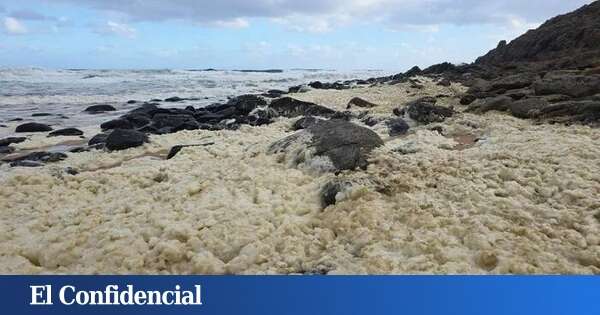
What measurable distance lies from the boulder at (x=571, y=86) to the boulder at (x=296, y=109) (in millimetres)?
5567

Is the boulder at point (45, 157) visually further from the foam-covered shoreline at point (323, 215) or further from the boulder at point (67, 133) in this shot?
the boulder at point (67, 133)

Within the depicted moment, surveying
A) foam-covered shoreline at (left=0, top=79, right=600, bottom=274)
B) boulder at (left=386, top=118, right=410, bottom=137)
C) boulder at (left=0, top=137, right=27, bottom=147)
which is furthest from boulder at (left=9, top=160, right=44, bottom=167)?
boulder at (left=386, top=118, right=410, bottom=137)

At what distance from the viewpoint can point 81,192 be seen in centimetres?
722

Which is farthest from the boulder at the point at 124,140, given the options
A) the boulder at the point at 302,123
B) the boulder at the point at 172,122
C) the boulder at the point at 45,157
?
the boulder at the point at 302,123

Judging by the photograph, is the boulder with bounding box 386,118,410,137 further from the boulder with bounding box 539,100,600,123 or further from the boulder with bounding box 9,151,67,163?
the boulder with bounding box 9,151,67,163

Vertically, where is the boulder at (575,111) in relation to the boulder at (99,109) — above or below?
above

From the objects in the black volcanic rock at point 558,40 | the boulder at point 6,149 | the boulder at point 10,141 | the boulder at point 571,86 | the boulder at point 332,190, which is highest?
the black volcanic rock at point 558,40

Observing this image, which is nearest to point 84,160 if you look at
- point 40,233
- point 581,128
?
point 40,233

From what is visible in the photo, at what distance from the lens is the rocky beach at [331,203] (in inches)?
184

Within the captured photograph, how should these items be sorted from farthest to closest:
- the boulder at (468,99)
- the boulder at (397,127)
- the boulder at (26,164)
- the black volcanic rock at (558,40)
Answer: the black volcanic rock at (558,40)
the boulder at (468,99)
the boulder at (397,127)
the boulder at (26,164)

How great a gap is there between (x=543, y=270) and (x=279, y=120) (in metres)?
10.7

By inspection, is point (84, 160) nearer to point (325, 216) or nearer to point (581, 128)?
point (325, 216)

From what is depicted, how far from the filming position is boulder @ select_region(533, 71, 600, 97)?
11.6 meters

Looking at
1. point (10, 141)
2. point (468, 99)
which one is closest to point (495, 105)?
point (468, 99)
